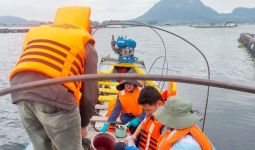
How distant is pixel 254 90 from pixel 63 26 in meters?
1.79

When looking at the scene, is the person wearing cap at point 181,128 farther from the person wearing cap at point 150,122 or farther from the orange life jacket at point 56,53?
the person wearing cap at point 150,122

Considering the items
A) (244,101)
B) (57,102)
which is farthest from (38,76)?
(244,101)

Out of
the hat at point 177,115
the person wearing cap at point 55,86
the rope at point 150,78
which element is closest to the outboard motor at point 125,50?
the hat at point 177,115

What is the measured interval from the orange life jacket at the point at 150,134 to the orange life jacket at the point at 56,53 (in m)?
1.71

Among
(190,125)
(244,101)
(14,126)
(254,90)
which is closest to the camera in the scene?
(254,90)

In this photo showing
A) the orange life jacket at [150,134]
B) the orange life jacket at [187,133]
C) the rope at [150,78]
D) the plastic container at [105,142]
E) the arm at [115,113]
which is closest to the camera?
the rope at [150,78]

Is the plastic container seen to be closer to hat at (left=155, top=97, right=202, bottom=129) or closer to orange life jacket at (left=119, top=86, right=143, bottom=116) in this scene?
hat at (left=155, top=97, right=202, bottom=129)

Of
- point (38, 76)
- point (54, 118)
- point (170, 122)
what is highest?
point (38, 76)

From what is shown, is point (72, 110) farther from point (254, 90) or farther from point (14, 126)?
point (14, 126)

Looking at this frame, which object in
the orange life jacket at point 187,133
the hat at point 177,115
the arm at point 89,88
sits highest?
the arm at point 89,88

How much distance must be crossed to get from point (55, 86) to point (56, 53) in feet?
0.88

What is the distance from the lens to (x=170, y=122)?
2.94 m

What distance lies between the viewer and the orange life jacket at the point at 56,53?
243 centimetres

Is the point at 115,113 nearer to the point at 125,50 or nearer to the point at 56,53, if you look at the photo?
the point at 56,53
